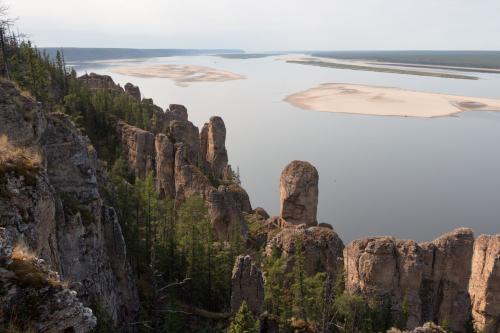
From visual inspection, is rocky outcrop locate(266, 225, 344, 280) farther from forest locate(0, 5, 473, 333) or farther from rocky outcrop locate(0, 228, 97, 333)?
rocky outcrop locate(0, 228, 97, 333)

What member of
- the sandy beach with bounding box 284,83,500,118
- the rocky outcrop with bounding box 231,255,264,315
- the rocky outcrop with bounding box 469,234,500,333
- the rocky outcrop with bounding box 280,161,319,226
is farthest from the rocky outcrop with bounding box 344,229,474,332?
the sandy beach with bounding box 284,83,500,118

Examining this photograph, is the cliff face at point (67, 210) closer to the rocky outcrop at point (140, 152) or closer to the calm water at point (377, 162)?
the rocky outcrop at point (140, 152)

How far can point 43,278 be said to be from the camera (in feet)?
31.7

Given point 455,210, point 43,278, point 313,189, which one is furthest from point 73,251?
point 455,210

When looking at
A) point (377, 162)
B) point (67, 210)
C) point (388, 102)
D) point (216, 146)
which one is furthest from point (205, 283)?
point (388, 102)

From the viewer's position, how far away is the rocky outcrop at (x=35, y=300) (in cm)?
912

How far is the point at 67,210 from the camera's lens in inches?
768

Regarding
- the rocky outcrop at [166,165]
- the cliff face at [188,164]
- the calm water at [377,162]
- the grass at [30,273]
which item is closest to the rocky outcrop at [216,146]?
the cliff face at [188,164]

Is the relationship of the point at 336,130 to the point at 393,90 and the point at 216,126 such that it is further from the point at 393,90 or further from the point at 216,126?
the point at 393,90

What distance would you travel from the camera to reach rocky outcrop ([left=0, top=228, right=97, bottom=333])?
9.12 meters

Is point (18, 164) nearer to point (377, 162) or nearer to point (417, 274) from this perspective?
point (417, 274)

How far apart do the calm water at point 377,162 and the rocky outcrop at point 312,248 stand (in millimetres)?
20940

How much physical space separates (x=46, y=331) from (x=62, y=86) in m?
74.2

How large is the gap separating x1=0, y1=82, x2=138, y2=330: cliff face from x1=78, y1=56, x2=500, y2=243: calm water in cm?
3725
